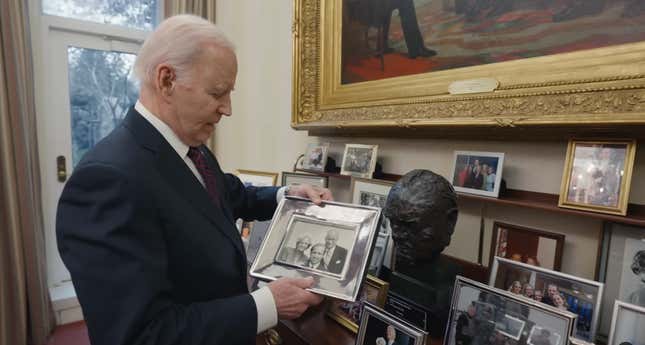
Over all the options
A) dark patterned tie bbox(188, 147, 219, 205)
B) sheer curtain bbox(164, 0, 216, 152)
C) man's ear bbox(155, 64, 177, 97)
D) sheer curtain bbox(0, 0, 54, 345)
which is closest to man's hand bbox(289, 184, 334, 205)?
dark patterned tie bbox(188, 147, 219, 205)

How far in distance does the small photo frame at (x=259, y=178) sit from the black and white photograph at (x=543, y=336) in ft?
4.96

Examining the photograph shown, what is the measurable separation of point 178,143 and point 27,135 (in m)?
2.08

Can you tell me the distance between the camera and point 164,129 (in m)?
0.92

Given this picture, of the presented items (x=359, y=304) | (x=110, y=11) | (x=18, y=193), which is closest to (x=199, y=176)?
(x=359, y=304)

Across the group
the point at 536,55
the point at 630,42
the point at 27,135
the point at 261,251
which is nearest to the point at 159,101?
the point at 261,251

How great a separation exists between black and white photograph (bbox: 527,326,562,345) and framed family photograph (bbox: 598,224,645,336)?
1.00 ft

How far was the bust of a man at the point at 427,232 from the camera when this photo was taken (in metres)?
0.99

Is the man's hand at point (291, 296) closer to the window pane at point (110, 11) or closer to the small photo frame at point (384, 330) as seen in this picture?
the small photo frame at point (384, 330)

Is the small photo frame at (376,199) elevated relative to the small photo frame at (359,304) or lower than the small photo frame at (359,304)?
elevated

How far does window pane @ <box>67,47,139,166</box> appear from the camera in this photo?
2707mm

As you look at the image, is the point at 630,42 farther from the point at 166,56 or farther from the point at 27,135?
the point at 27,135

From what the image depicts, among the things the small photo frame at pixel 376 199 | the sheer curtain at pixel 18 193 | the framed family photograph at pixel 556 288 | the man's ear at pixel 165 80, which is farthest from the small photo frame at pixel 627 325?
the sheer curtain at pixel 18 193

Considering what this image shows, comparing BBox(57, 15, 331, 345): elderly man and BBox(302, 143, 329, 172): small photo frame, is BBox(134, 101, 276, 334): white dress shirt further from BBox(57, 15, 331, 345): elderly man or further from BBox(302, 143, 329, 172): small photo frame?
BBox(302, 143, 329, 172): small photo frame

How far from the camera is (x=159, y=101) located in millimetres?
903
